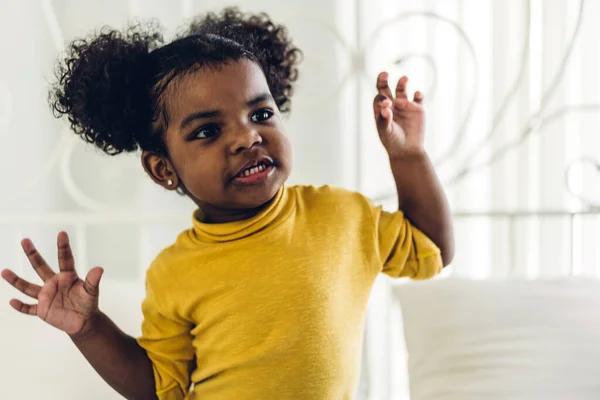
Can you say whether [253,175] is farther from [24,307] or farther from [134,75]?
[24,307]

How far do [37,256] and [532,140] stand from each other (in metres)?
1.00

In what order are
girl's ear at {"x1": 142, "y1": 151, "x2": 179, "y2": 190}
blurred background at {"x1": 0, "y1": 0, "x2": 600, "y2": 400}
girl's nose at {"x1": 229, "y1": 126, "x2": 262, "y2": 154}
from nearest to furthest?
girl's nose at {"x1": 229, "y1": 126, "x2": 262, "y2": 154} < girl's ear at {"x1": 142, "y1": 151, "x2": 179, "y2": 190} < blurred background at {"x1": 0, "y1": 0, "x2": 600, "y2": 400}

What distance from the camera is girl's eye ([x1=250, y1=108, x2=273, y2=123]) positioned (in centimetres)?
83

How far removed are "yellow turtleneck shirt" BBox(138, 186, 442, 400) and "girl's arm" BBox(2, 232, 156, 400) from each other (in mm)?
25

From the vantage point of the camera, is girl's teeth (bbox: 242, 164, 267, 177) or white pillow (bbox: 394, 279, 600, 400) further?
white pillow (bbox: 394, 279, 600, 400)

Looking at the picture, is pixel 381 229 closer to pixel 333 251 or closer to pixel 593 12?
pixel 333 251

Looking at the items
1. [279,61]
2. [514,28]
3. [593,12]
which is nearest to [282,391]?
[279,61]

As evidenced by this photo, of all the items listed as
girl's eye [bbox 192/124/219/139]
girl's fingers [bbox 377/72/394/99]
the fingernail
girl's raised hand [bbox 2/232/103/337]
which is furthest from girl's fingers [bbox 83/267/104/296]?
girl's fingers [bbox 377/72/394/99]

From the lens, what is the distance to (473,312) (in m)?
1.08

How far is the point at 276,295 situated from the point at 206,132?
246mm

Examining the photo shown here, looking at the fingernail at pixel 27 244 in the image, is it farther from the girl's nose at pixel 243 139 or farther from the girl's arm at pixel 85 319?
the girl's nose at pixel 243 139

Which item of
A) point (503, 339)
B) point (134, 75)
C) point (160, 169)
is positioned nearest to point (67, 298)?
point (160, 169)

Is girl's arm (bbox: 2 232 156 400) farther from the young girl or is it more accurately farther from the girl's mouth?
the girl's mouth

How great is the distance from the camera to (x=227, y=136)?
0.79 m
